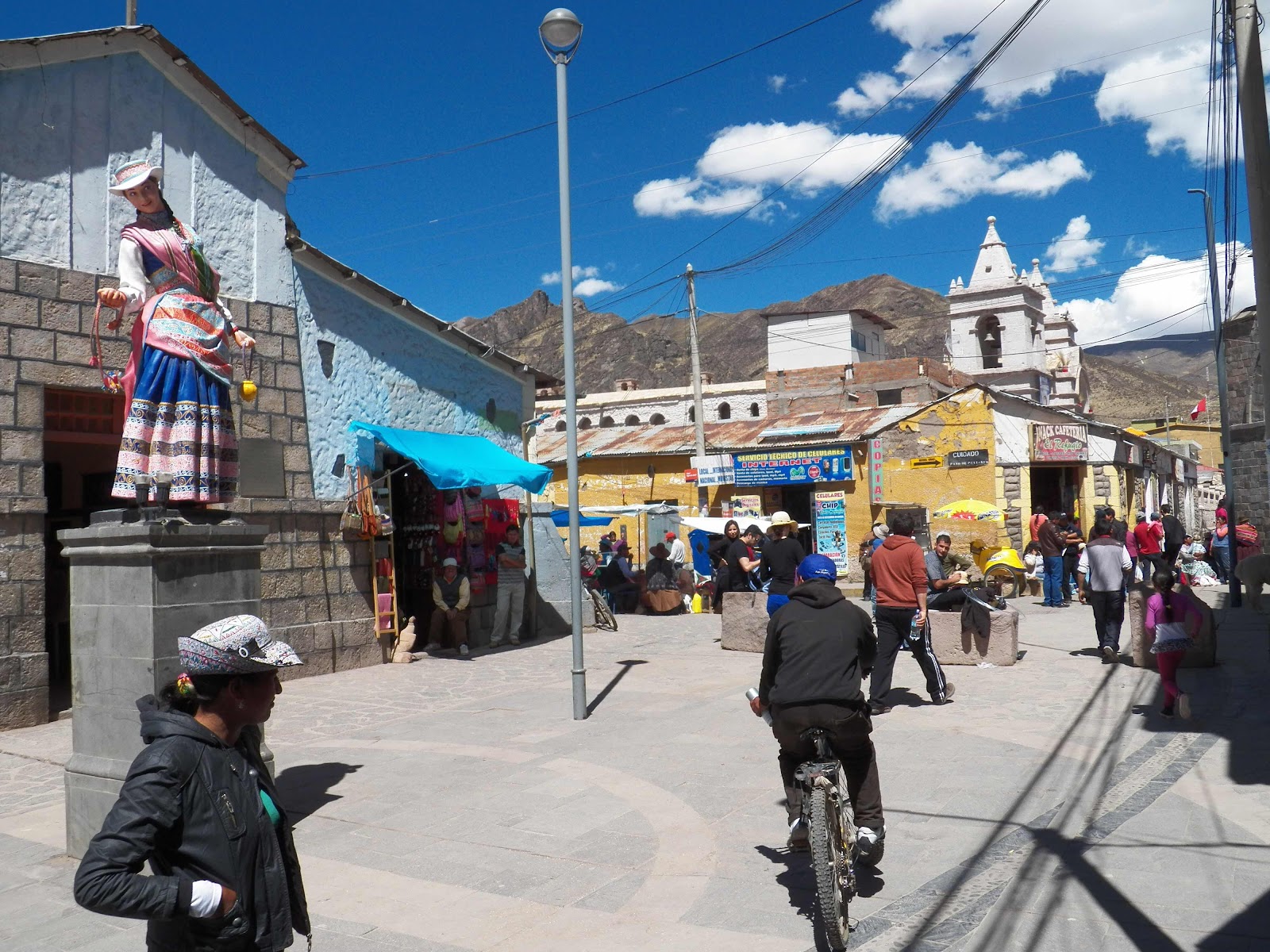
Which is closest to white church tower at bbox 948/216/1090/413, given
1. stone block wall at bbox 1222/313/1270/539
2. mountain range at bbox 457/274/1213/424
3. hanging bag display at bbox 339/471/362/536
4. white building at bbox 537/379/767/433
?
white building at bbox 537/379/767/433

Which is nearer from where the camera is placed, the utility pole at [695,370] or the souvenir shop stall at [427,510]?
the souvenir shop stall at [427,510]

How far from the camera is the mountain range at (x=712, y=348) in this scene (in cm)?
13612

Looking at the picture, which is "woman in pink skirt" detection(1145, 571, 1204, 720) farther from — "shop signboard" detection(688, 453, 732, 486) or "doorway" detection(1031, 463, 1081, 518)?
"doorway" detection(1031, 463, 1081, 518)

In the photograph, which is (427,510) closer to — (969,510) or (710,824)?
(710,824)

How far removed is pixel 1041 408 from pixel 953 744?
75.3 feet

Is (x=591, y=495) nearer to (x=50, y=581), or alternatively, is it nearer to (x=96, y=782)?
(x=50, y=581)

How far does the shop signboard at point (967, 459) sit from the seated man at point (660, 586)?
38.8 ft

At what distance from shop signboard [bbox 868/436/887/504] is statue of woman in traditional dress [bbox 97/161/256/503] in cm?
2394

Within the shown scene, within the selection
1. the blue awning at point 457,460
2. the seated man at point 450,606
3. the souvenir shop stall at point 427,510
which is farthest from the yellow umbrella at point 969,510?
the seated man at point 450,606

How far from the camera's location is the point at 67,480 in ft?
40.1

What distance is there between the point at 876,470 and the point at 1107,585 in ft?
56.4

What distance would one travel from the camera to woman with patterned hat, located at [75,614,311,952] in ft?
7.65

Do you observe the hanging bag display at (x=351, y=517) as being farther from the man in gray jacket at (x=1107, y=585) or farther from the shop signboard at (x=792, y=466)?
the shop signboard at (x=792, y=466)

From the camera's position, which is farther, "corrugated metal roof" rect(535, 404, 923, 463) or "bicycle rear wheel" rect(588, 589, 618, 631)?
"corrugated metal roof" rect(535, 404, 923, 463)
